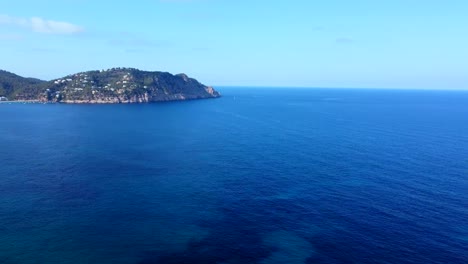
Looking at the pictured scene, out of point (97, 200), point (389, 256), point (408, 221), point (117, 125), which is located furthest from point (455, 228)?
point (117, 125)

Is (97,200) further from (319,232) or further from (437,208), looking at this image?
(437,208)

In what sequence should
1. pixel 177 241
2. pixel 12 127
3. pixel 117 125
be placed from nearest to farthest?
pixel 177 241 → pixel 12 127 → pixel 117 125

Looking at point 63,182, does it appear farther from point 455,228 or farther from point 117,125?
point 117,125

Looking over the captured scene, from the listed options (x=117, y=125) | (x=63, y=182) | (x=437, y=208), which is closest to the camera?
(x=437, y=208)

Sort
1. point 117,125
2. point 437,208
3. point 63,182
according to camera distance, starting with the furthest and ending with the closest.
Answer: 1. point 117,125
2. point 63,182
3. point 437,208

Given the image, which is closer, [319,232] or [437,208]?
[319,232]

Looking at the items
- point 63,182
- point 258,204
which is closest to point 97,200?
point 63,182
